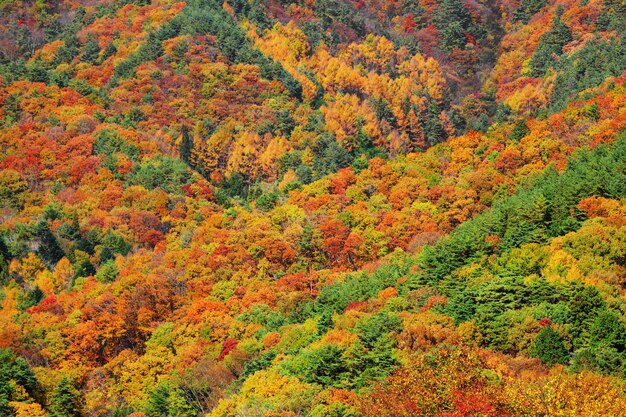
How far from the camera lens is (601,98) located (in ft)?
440

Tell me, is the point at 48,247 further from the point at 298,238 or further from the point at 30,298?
the point at 298,238

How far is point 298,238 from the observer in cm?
12238

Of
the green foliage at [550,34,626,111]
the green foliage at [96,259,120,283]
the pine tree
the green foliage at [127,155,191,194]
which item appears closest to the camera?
the green foliage at [96,259,120,283]

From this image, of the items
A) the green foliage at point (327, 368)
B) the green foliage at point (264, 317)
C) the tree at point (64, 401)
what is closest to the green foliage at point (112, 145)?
the green foliage at point (264, 317)

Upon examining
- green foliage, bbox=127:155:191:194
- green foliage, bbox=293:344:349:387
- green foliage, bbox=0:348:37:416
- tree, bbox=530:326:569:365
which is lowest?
green foliage, bbox=127:155:191:194

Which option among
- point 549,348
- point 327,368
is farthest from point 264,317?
point 549,348

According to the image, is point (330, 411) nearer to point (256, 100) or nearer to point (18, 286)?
point (18, 286)

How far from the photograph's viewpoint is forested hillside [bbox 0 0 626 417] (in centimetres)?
7019

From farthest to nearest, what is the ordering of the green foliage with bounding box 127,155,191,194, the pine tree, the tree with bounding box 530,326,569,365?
1. the pine tree
2. the green foliage with bounding box 127,155,191,194
3. the tree with bounding box 530,326,569,365

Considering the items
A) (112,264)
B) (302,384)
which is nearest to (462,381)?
(302,384)

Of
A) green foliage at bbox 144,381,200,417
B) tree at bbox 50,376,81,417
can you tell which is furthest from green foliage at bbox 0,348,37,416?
green foliage at bbox 144,381,200,417

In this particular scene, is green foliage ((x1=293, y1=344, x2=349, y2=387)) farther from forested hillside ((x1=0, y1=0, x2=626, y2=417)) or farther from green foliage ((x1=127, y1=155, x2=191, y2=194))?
green foliage ((x1=127, y1=155, x2=191, y2=194))

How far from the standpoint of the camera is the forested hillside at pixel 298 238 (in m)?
70.2

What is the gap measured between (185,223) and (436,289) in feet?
200
